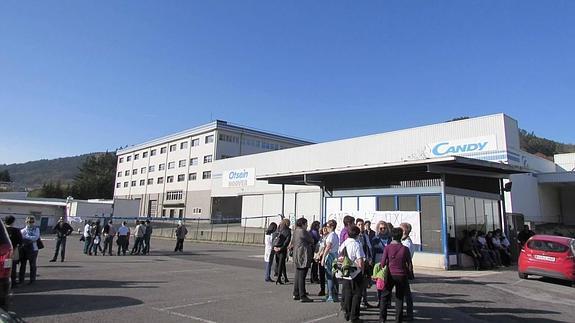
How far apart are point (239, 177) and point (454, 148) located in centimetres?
3102

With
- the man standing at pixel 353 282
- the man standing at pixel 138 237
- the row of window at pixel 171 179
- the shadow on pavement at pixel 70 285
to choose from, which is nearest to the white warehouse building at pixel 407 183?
the row of window at pixel 171 179

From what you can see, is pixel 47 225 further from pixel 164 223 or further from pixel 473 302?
pixel 473 302

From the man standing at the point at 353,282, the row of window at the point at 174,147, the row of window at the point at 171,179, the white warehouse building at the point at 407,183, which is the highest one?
the row of window at the point at 174,147

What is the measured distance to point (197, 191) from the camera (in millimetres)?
67312

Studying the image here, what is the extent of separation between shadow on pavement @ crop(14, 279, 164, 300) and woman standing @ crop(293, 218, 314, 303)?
3826mm

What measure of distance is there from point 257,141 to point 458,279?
60.4m

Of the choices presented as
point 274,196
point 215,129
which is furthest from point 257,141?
point 274,196

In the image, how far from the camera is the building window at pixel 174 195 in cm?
7161

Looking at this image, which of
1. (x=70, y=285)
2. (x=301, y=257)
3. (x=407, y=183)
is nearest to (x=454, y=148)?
(x=407, y=183)

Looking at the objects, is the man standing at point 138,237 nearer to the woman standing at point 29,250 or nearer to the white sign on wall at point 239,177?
the woman standing at point 29,250

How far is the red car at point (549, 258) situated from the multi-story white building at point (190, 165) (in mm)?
50447

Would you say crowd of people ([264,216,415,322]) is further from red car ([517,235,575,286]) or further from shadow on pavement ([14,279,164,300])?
red car ([517,235,575,286])

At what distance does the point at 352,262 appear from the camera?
24.5 feet

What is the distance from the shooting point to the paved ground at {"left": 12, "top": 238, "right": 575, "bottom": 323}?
7.61 metres
